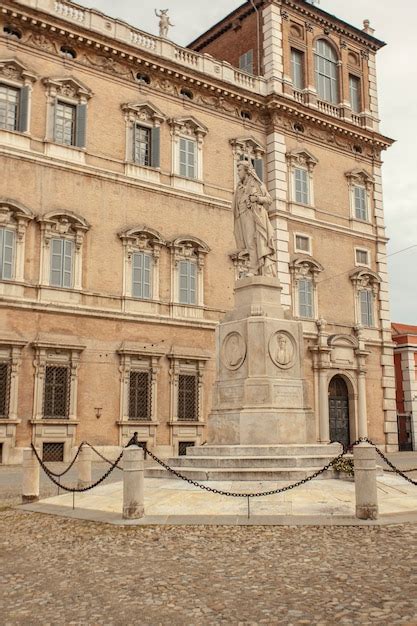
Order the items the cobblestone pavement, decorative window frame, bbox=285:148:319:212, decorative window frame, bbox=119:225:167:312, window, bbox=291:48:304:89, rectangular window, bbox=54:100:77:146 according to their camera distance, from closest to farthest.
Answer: the cobblestone pavement → rectangular window, bbox=54:100:77:146 → decorative window frame, bbox=119:225:167:312 → decorative window frame, bbox=285:148:319:212 → window, bbox=291:48:304:89

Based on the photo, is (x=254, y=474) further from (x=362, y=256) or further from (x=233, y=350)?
(x=362, y=256)

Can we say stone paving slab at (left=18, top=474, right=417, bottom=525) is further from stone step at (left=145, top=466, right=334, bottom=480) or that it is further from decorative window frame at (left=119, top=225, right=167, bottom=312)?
decorative window frame at (left=119, top=225, right=167, bottom=312)

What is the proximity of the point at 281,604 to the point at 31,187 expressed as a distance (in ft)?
63.1

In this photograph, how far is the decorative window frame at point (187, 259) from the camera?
25.0 meters

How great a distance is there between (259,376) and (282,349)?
2.62 ft

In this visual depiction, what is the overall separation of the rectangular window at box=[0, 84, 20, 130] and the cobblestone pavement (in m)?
16.6

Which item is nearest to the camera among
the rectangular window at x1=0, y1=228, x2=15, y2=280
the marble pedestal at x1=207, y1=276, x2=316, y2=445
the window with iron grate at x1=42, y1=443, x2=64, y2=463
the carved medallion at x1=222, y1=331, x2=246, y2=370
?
the marble pedestal at x1=207, y1=276, x2=316, y2=445

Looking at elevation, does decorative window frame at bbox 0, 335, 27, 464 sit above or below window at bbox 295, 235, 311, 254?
below

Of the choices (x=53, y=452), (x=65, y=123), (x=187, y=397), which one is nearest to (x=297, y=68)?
(x=65, y=123)

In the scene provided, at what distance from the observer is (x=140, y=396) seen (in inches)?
923

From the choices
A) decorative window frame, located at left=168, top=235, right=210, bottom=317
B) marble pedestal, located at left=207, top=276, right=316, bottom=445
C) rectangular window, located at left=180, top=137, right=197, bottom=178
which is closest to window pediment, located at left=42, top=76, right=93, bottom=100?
rectangular window, located at left=180, top=137, right=197, bottom=178

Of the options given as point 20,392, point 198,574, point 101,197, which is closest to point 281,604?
point 198,574

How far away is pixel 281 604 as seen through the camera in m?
5.30

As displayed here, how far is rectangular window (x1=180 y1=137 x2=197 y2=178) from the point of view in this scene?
2650cm
